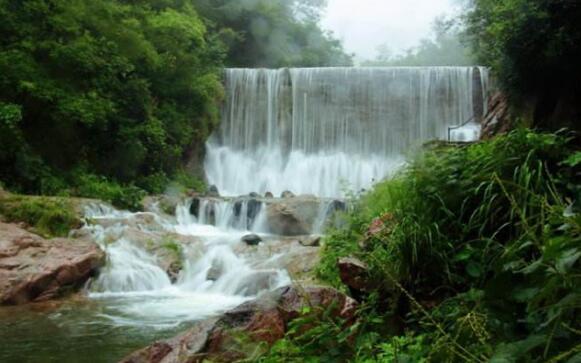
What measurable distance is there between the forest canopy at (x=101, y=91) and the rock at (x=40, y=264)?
4070 mm

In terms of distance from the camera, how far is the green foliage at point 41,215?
34.3 feet

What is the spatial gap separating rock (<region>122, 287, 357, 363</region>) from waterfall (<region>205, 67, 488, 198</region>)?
14990 mm

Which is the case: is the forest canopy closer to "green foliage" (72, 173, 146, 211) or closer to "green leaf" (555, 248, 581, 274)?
"green foliage" (72, 173, 146, 211)

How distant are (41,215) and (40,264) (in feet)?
6.92

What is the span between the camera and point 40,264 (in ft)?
28.7

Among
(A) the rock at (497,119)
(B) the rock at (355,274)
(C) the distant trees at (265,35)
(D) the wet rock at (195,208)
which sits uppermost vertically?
(C) the distant trees at (265,35)

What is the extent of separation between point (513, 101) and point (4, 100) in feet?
38.0

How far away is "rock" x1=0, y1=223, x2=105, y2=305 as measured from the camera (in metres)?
8.16

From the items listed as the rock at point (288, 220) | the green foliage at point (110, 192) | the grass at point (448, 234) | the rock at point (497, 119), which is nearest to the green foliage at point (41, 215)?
the green foliage at point (110, 192)

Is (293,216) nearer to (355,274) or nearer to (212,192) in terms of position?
(212,192)

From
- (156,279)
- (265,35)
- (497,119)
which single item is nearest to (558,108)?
(497,119)

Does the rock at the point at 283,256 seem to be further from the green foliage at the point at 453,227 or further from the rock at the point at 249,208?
the green foliage at the point at 453,227

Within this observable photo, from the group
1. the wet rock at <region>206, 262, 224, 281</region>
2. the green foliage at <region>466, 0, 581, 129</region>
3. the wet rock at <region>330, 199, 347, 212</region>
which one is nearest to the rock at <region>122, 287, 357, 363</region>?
the wet rock at <region>206, 262, 224, 281</region>

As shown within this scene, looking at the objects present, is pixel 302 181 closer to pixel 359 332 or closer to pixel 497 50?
pixel 497 50
